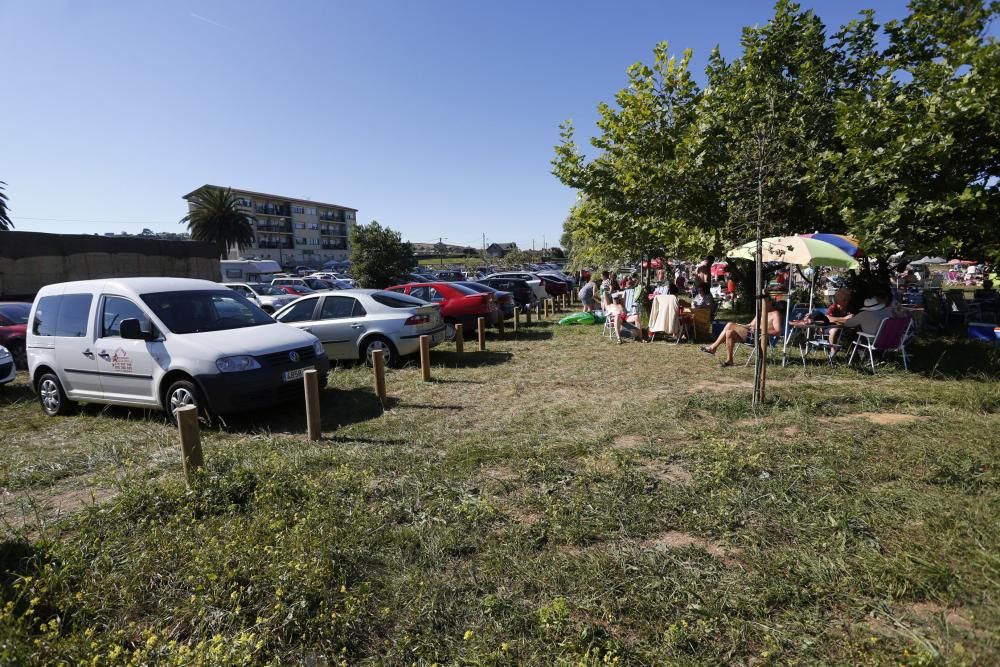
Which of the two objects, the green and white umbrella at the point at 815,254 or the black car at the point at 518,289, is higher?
the green and white umbrella at the point at 815,254

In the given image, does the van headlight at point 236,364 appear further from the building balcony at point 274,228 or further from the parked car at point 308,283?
the building balcony at point 274,228

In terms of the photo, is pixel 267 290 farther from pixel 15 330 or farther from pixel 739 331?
pixel 739 331

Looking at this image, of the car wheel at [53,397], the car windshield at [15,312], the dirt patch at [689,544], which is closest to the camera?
the dirt patch at [689,544]

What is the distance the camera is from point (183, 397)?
235 inches

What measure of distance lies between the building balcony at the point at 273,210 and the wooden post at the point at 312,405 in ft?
280

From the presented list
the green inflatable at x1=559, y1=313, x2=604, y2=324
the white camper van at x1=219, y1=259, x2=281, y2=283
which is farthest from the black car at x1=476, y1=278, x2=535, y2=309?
the white camper van at x1=219, y1=259, x2=281, y2=283

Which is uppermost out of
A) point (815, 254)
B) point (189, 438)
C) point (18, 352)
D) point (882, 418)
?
point (815, 254)

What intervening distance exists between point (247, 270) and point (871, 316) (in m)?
42.9

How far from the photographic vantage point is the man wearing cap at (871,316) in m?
7.82

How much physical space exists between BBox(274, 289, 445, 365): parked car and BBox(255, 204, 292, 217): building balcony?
80707 mm

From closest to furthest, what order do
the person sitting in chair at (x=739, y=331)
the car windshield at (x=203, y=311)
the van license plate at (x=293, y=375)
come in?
the van license plate at (x=293, y=375) < the car windshield at (x=203, y=311) < the person sitting in chair at (x=739, y=331)

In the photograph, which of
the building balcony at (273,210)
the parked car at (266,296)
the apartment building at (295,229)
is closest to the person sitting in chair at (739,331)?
the parked car at (266,296)

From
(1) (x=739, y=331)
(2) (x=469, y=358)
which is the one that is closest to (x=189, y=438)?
(2) (x=469, y=358)

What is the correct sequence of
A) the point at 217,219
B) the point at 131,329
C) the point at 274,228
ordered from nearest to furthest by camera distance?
the point at 131,329 → the point at 217,219 → the point at 274,228
